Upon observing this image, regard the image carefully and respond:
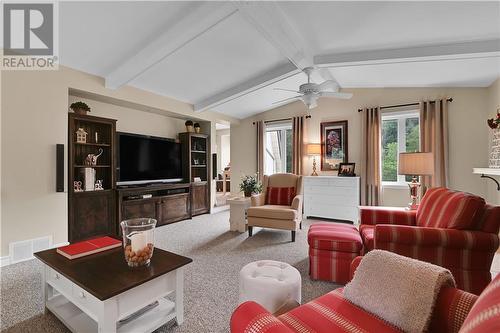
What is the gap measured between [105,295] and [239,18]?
2.81 metres

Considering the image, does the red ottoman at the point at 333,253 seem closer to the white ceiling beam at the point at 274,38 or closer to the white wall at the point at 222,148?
the white ceiling beam at the point at 274,38

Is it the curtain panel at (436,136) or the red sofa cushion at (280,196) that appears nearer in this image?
the red sofa cushion at (280,196)

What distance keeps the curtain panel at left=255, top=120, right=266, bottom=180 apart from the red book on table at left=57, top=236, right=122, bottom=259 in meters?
4.43

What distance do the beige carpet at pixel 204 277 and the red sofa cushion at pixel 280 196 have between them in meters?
0.50

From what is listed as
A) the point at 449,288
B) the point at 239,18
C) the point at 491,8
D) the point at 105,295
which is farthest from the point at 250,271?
the point at 491,8

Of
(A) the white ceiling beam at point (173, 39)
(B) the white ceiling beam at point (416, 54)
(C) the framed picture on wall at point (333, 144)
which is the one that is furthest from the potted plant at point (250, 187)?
(A) the white ceiling beam at point (173, 39)

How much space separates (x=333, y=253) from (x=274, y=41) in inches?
96.6

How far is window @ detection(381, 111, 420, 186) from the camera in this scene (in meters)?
4.66

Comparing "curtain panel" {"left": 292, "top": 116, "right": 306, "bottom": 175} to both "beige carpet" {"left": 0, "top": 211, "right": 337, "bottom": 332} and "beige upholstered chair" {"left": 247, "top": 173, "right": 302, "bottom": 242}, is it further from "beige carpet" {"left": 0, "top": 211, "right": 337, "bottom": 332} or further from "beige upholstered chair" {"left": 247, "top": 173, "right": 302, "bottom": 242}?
"beige carpet" {"left": 0, "top": 211, "right": 337, "bottom": 332}

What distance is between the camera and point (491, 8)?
225cm

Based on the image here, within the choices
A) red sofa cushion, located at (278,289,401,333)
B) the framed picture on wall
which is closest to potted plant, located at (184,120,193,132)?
the framed picture on wall

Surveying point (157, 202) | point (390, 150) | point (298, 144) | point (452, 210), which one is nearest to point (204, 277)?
point (452, 210)

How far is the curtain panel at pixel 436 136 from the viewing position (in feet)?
13.9

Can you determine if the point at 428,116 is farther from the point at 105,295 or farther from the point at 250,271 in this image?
the point at 105,295
